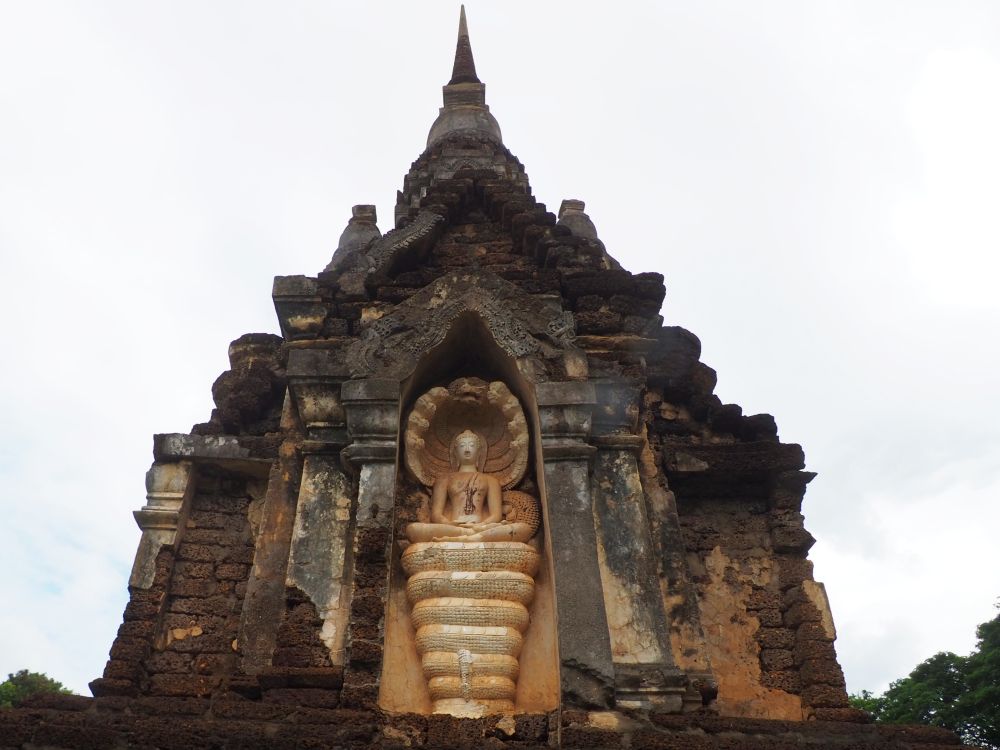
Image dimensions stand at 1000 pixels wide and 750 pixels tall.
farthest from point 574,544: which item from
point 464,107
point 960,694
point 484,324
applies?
point 960,694

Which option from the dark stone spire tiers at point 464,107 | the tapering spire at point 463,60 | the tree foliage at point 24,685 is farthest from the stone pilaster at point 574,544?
the tree foliage at point 24,685

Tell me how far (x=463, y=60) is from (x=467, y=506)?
12.6 metres

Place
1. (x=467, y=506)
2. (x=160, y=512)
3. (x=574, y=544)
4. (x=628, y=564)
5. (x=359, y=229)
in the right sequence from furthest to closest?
1. (x=359, y=229)
2. (x=160, y=512)
3. (x=467, y=506)
4. (x=628, y=564)
5. (x=574, y=544)

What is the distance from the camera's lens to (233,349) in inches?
361

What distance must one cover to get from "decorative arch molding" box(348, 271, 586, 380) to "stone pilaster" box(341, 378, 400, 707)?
1.02 feet

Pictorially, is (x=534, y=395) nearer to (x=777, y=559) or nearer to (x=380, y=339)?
(x=380, y=339)

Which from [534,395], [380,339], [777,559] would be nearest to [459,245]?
[380,339]

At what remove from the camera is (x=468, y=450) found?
7.79 metres

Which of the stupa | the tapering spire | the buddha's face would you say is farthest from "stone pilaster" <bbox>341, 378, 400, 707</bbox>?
the tapering spire

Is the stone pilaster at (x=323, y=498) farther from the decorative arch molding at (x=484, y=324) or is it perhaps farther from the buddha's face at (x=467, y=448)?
the buddha's face at (x=467, y=448)

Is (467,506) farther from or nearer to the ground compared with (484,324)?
nearer to the ground

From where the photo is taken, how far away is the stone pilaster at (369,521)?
18.8 ft

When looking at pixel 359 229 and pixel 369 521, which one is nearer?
pixel 369 521

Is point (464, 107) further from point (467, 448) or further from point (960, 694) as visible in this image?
point (960, 694)
